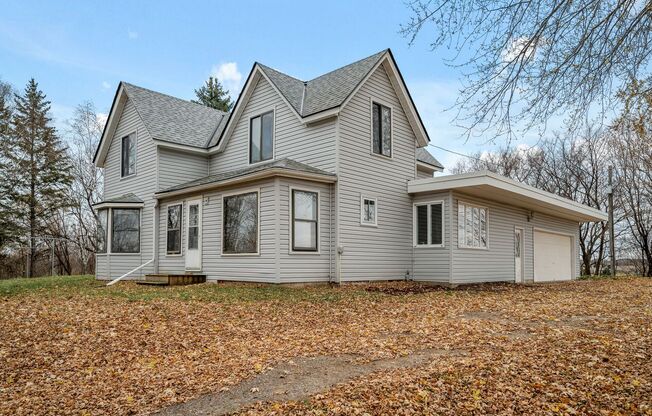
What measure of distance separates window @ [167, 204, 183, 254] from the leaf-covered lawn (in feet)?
16.0

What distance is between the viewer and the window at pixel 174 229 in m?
15.8

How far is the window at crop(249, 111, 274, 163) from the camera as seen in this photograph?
50.6 ft

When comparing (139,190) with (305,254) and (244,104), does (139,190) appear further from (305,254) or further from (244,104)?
(305,254)

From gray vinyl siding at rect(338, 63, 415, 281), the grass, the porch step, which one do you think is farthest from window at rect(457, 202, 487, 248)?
the porch step

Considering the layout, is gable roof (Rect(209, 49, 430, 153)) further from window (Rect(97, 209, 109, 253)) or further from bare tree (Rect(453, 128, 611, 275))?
bare tree (Rect(453, 128, 611, 275))

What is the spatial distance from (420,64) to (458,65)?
28.2 inches

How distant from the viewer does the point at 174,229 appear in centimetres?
1595

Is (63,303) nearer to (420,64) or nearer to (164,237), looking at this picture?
(164,237)

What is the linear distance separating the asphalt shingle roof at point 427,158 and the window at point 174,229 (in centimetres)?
1017

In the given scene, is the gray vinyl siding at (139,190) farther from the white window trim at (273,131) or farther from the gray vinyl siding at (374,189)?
the gray vinyl siding at (374,189)

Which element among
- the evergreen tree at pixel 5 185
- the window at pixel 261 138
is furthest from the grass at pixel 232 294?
the evergreen tree at pixel 5 185

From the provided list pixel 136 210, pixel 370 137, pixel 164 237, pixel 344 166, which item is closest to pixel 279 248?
pixel 344 166

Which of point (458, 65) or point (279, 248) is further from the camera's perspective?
point (279, 248)

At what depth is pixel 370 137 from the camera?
48.2 feet
